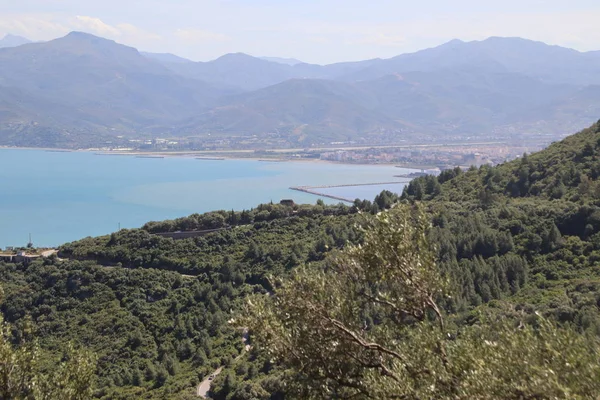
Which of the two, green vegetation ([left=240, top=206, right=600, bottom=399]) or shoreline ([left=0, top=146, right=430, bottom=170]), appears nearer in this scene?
green vegetation ([left=240, top=206, right=600, bottom=399])

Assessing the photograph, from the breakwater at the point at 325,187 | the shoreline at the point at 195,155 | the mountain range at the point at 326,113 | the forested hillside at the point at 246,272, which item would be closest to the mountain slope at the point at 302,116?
the mountain range at the point at 326,113

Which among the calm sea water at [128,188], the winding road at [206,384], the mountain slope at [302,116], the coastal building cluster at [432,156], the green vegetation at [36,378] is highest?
the mountain slope at [302,116]

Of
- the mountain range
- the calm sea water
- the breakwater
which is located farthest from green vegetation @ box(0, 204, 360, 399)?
the mountain range

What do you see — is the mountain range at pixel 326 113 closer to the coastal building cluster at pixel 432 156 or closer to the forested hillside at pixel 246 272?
the coastal building cluster at pixel 432 156

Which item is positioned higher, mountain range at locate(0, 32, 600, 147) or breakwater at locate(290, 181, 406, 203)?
mountain range at locate(0, 32, 600, 147)

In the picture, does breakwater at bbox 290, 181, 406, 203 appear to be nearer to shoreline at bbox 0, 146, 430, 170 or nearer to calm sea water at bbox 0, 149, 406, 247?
calm sea water at bbox 0, 149, 406, 247

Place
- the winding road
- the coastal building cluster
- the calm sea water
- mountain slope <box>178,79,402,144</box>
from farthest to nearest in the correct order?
1. mountain slope <box>178,79,402,144</box>
2. the coastal building cluster
3. the calm sea water
4. the winding road
